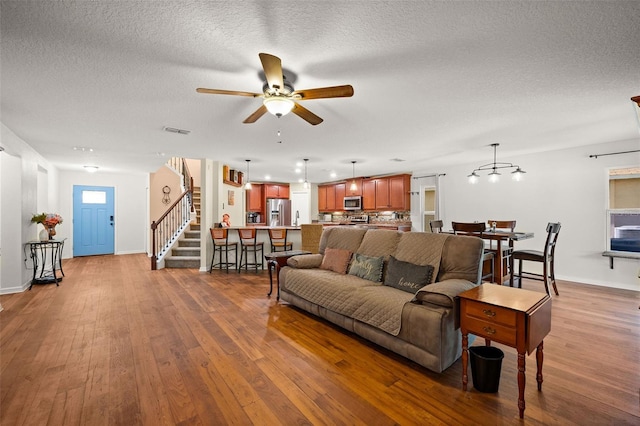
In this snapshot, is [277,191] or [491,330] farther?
[277,191]

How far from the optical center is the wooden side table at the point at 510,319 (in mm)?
1730

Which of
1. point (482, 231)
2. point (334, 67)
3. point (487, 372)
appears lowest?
point (487, 372)

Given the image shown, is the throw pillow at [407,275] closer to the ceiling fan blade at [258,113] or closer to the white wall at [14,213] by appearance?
the ceiling fan blade at [258,113]

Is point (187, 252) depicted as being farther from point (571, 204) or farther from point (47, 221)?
point (571, 204)

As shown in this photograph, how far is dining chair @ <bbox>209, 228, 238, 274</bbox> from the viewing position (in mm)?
5938

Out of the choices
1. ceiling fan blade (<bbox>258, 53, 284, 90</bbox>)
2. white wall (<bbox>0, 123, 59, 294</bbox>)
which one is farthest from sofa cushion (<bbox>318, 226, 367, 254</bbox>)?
white wall (<bbox>0, 123, 59, 294</bbox>)

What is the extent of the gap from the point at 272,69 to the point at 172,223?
683 cm

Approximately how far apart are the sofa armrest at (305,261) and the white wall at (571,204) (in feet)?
14.8

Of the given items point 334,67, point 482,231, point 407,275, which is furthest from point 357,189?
point 334,67

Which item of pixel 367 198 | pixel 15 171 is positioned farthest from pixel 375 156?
pixel 15 171

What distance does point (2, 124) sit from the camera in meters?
3.76

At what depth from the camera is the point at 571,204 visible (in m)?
5.13

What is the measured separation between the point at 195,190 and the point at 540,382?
9.76 meters

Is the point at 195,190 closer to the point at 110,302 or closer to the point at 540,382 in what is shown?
the point at 110,302
